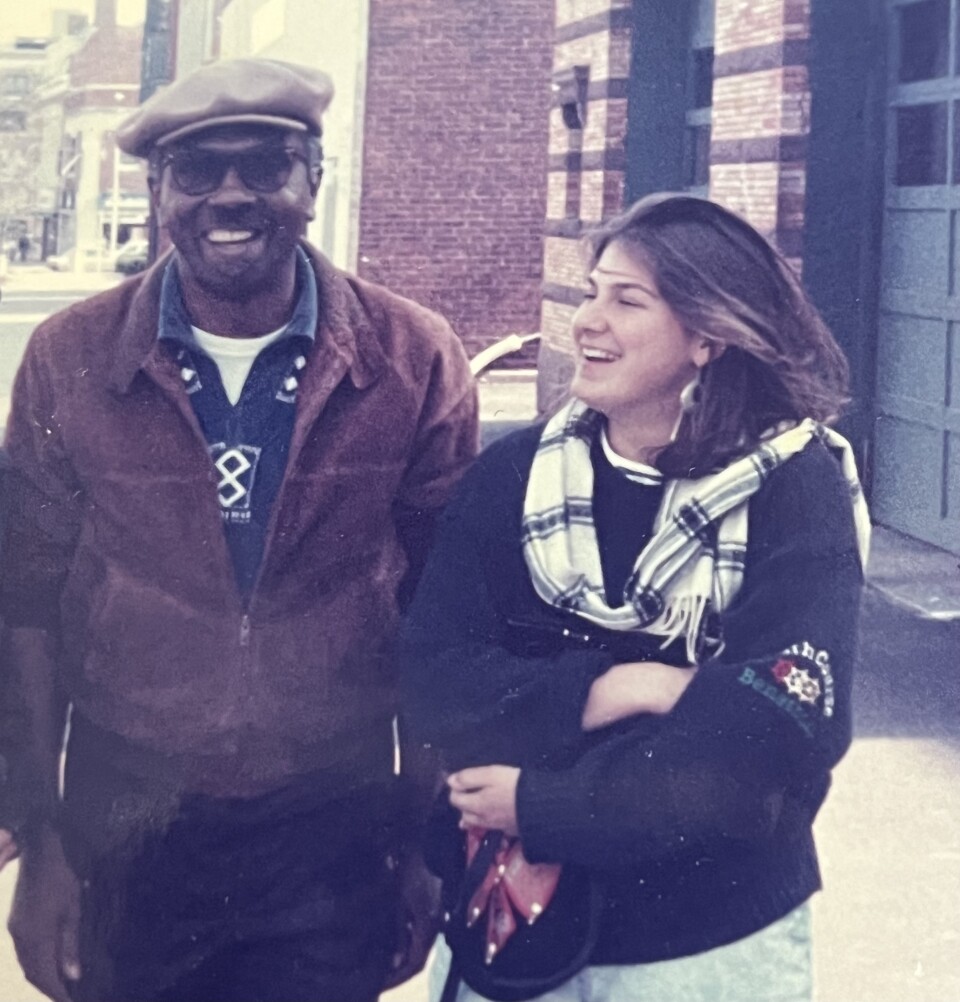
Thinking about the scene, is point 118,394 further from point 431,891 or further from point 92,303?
point 431,891

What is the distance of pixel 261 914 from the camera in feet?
8.44

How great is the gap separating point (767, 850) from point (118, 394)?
1141 millimetres

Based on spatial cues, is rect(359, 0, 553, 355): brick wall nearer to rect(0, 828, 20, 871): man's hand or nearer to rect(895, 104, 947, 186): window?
rect(895, 104, 947, 186): window

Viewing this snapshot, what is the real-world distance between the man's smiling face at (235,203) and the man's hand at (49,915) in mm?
943

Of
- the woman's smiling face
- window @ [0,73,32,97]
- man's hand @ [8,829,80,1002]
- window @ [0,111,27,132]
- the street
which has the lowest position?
the street

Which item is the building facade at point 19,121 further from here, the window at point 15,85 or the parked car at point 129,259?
the parked car at point 129,259

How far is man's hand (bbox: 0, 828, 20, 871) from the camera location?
2.61 m

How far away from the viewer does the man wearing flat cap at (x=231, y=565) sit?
2486mm

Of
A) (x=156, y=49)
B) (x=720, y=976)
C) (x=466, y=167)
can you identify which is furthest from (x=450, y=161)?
(x=720, y=976)

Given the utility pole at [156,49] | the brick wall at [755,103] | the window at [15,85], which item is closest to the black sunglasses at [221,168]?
the utility pole at [156,49]

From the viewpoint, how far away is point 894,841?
4.92 metres

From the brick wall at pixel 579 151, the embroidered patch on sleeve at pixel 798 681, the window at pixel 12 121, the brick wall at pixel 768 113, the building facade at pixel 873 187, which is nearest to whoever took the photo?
the embroidered patch on sleeve at pixel 798 681

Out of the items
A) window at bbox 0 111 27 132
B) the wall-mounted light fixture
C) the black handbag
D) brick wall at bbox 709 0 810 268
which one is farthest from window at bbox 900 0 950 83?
the black handbag

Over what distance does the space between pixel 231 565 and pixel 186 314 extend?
0.38 meters
